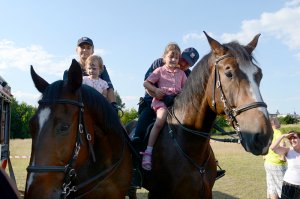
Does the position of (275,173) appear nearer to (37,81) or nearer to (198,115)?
(198,115)

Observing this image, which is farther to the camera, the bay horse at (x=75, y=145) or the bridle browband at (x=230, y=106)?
the bridle browband at (x=230, y=106)

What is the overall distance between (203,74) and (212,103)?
0.42 metres

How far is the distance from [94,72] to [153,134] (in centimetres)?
117

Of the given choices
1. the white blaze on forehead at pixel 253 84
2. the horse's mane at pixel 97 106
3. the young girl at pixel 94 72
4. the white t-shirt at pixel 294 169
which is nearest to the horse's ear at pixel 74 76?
the horse's mane at pixel 97 106

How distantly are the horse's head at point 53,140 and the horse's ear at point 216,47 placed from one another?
4.96ft

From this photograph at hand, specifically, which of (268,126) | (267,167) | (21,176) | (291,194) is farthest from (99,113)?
(21,176)

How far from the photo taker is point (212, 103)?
3824 millimetres

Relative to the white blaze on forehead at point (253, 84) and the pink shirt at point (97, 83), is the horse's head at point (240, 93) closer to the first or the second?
the white blaze on forehead at point (253, 84)

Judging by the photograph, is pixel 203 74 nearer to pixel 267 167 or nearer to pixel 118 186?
pixel 118 186

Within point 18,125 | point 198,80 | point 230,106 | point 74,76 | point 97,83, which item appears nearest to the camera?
point 74,76

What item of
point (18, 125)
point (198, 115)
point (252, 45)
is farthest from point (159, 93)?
point (18, 125)

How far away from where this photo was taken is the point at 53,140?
9.72ft

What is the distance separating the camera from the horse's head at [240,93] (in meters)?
3.23

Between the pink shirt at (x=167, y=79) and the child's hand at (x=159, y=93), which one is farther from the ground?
the pink shirt at (x=167, y=79)
